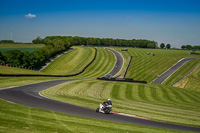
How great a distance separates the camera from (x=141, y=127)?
62.1 feet

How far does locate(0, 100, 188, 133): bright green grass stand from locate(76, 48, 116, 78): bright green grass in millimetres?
67156

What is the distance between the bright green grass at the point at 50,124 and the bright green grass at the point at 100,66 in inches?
2644

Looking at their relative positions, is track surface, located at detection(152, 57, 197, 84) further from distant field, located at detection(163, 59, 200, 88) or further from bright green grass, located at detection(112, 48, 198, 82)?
bright green grass, located at detection(112, 48, 198, 82)

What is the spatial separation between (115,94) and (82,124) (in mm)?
23380

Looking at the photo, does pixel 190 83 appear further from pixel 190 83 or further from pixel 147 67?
pixel 147 67

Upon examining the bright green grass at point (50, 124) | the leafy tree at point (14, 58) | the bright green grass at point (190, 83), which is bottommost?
the bright green grass at point (190, 83)

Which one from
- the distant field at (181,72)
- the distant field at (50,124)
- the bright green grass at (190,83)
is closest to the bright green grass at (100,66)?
the distant field at (181,72)

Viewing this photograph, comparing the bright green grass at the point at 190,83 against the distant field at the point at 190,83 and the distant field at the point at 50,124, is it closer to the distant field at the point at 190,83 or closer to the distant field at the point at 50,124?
the distant field at the point at 190,83

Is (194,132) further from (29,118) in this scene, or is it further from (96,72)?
(96,72)

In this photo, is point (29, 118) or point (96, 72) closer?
point (29, 118)

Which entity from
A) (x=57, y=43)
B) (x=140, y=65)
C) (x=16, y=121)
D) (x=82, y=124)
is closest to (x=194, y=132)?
(x=82, y=124)

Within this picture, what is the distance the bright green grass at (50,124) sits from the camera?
→ 1431 centimetres

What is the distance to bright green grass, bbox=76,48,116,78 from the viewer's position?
297ft

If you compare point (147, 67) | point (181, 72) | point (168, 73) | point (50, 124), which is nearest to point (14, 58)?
point (147, 67)
